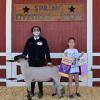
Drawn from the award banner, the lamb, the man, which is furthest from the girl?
the award banner

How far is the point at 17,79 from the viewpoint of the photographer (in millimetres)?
12273

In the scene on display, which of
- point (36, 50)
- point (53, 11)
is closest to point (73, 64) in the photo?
point (36, 50)

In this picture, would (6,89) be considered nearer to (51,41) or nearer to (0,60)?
(0,60)

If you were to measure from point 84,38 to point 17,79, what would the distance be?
2104mm

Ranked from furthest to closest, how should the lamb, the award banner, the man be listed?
the award banner < the man < the lamb

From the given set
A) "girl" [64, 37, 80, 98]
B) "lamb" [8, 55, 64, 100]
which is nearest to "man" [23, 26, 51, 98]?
"lamb" [8, 55, 64, 100]

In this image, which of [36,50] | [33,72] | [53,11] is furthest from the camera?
[53,11]

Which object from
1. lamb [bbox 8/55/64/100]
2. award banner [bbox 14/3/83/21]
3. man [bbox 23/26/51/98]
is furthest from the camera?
award banner [bbox 14/3/83/21]

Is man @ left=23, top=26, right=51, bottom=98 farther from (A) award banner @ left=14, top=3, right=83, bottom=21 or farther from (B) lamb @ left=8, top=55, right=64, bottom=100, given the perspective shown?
(A) award banner @ left=14, top=3, right=83, bottom=21

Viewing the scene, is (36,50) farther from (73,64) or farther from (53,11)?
(53,11)

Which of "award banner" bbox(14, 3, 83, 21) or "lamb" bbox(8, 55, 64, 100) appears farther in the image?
"award banner" bbox(14, 3, 83, 21)

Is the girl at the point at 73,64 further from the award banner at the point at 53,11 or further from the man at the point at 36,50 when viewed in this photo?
the award banner at the point at 53,11

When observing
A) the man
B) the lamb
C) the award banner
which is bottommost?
the lamb

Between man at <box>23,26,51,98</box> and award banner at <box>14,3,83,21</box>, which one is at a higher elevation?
award banner at <box>14,3,83,21</box>
